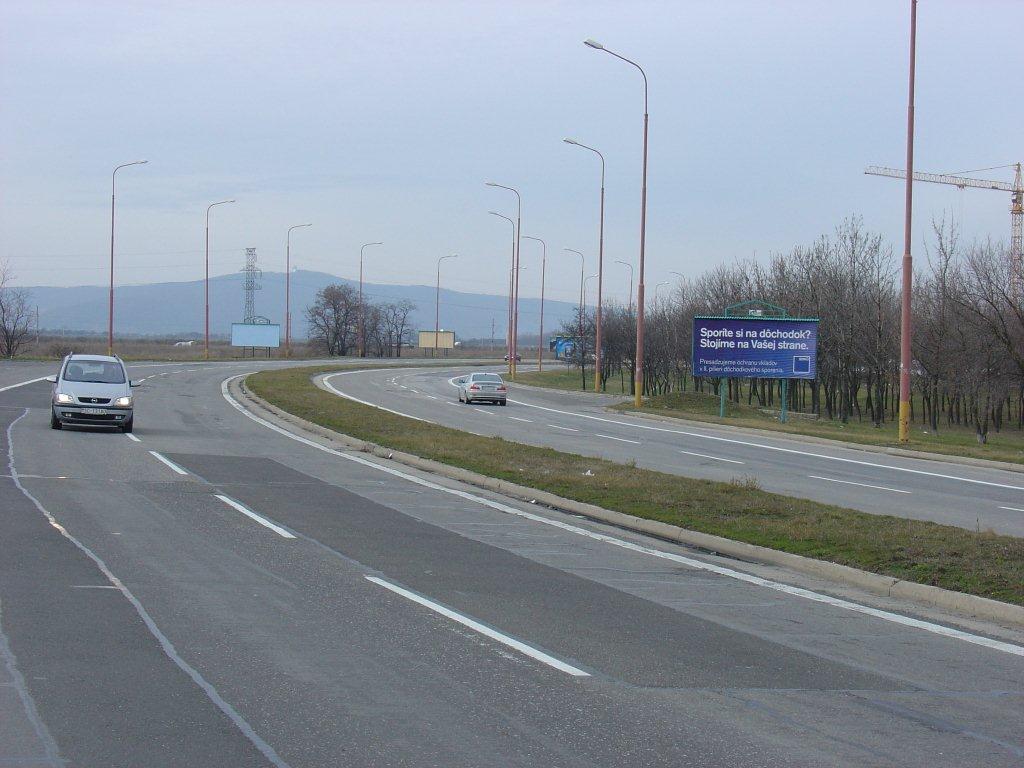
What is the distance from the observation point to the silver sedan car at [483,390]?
45.8 meters

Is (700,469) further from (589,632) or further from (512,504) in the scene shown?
(589,632)

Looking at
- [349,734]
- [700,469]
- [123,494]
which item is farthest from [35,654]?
[700,469]

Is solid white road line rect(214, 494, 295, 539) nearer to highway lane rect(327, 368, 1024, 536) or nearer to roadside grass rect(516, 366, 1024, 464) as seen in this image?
highway lane rect(327, 368, 1024, 536)

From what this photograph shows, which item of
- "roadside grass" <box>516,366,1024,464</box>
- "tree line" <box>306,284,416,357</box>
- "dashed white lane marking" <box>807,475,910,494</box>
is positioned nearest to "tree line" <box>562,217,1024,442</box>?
"roadside grass" <box>516,366,1024,464</box>

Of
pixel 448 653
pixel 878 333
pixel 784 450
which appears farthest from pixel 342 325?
pixel 448 653

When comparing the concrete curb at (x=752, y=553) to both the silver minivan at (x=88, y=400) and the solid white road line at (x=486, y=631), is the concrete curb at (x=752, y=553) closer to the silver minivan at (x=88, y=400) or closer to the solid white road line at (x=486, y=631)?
the solid white road line at (x=486, y=631)

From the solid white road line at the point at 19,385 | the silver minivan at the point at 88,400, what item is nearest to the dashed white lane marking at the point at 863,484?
the silver minivan at the point at 88,400

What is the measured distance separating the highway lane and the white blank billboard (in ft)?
203

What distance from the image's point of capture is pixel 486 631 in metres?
8.07

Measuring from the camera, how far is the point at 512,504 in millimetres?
15531

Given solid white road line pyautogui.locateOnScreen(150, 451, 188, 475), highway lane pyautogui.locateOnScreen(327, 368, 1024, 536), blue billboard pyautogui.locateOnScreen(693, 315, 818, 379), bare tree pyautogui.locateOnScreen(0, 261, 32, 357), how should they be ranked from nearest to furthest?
highway lane pyautogui.locateOnScreen(327, 368, 1024, 536)
solid white road line pyautogui.locateOnScreen(150, 451, 188, 475)
blue billboard pyautogui.locateOnScreen(693, 315, 818, 379)
bare tree pyautogui.locateOnScreen(0, 261, 32, 357)

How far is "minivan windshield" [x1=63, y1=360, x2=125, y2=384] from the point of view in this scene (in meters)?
24.8

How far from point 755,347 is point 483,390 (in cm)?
1126

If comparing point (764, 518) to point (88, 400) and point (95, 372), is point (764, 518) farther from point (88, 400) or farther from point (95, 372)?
point (95, 372)
